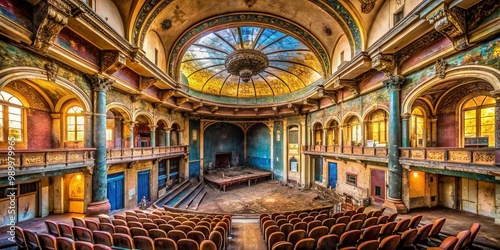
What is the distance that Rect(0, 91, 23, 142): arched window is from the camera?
23.0ft

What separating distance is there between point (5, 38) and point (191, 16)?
23.6ft

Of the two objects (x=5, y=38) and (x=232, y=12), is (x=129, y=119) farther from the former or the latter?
(x=232, y=12)

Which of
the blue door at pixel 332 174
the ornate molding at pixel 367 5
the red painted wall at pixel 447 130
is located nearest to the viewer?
the ornate molding at pixel 367 5

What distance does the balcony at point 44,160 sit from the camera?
16.4ft

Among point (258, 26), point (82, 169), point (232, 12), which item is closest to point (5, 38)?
point (82, 169)

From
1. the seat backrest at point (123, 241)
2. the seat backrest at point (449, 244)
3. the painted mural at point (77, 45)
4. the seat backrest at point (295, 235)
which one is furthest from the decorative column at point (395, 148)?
the painted mural at point (77, 45)

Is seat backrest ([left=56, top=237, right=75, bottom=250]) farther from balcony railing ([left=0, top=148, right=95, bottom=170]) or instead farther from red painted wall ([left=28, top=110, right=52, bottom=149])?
red painted wall ([left=28, top=110, right=52, bottom=149])

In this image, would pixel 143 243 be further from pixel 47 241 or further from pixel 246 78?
pixel 246 78

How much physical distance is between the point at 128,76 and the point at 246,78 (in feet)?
21.3

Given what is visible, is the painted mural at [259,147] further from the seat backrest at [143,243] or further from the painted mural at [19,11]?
the painted mural at [19,11]

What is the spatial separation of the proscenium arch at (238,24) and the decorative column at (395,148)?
5.09 meters

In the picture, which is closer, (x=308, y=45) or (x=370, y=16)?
(x=370, y=16)

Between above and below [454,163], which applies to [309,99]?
above

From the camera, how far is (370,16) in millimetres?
8664
